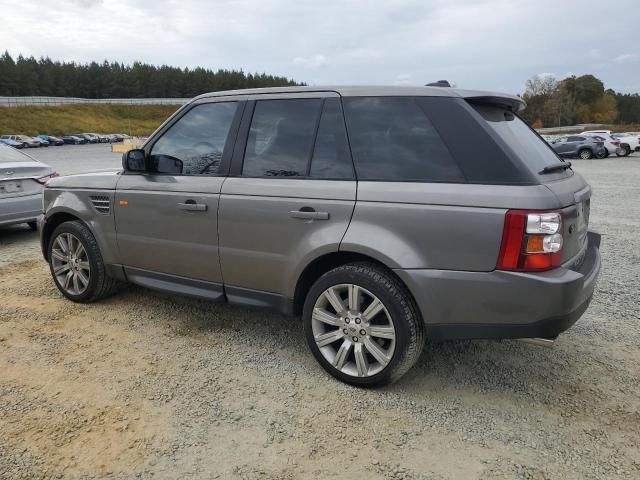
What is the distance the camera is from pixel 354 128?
3.07 metres

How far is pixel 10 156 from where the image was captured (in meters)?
7.49

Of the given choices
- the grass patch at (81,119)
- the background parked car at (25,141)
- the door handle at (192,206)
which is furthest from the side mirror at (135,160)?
the grass patch at (81,119)

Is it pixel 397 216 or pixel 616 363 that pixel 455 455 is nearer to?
pixel 397 216

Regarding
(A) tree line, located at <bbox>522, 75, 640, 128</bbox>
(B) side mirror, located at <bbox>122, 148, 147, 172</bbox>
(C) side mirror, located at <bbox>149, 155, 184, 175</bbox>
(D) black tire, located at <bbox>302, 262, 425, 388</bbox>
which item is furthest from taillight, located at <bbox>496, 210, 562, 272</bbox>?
(A) tree line, located at <bbox>522, 75, 640, 128</bbox>

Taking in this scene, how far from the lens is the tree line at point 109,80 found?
94.4m

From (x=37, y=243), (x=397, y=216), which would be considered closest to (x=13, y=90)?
(x=37, y=243)

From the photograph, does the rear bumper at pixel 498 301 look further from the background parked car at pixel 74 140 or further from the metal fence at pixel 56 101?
the metal fence at pixel 56 101

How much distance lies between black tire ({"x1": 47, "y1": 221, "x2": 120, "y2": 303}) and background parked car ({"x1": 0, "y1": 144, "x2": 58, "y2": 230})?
274 centimetres

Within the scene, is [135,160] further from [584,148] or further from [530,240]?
[584,148]

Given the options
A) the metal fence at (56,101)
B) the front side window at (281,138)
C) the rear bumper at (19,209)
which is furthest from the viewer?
the metal fence at (56,101)

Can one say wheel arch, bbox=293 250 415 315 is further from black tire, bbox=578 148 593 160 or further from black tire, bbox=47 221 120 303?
black tire, bbox=578 148 593 160

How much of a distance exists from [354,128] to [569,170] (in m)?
1.45

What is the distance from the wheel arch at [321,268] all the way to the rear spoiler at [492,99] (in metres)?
1.10

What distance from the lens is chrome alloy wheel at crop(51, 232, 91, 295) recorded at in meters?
4.43
